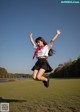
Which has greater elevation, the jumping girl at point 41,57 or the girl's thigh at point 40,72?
the jumping girl at point 41,57

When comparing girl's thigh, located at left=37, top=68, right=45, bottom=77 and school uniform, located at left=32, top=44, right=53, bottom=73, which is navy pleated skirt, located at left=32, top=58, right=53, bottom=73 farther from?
girl's thigh, located at left=37, top=68, right=45, bottom=77

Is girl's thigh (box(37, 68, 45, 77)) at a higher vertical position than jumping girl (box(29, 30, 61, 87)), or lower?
lower

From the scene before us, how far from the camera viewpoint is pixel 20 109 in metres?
6.69

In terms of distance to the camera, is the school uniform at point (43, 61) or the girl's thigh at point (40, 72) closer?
the girl's thigh at point (40, 72)

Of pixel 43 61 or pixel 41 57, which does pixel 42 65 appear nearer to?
pixel 43 61

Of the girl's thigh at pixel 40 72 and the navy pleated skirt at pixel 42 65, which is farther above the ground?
the navy pleated skirt at pixel 42 65

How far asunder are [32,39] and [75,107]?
274 cm

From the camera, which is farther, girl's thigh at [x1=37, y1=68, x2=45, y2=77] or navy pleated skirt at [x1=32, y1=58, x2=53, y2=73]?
navy pleated skirt at [x1=32, y1=58, x2=53, y2=73]

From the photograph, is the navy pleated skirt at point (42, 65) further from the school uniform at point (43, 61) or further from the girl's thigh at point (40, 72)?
the girl's thigh at point (40, 72)

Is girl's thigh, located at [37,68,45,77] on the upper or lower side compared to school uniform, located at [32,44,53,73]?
lower

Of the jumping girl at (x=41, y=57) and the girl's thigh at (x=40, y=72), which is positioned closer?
the girl's thigh at (x=40, y=72)

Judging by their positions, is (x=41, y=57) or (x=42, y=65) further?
(x=41, y=57)

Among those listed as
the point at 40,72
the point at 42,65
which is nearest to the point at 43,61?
the point at 42,65

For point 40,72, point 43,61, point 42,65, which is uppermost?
point 43,61
